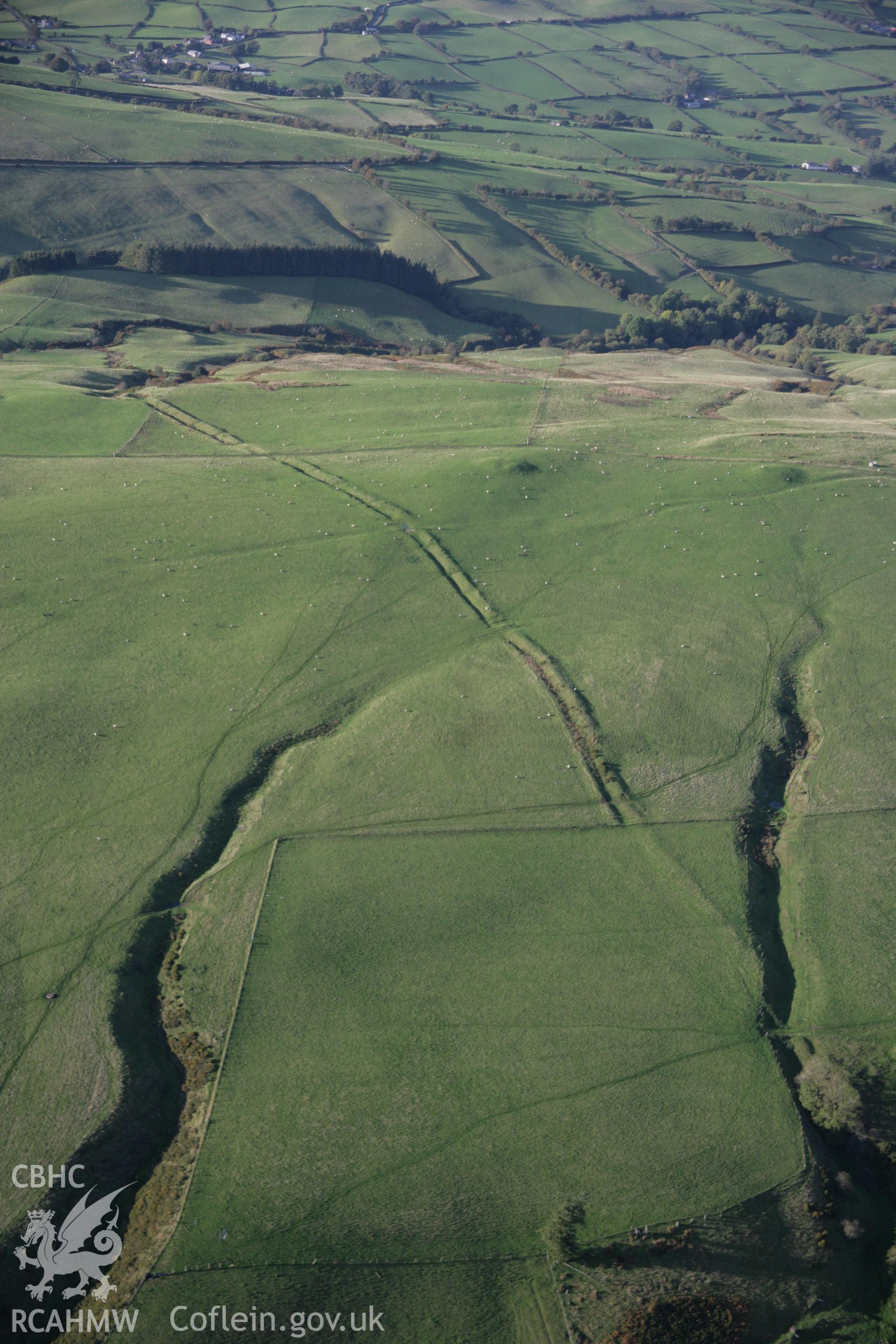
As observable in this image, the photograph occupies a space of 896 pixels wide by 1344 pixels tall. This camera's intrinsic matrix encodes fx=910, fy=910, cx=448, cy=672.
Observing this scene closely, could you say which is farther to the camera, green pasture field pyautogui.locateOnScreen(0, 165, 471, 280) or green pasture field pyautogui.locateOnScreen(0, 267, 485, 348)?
green pasture field pyautogui.locateOnScreen(0, 165, 471, 280)

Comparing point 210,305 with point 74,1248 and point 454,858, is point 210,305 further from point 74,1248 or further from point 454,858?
point 74,1248

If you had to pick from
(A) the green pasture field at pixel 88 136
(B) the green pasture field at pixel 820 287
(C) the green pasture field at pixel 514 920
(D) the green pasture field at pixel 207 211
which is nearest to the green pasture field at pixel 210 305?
(D) the green pasture field at pixel 207 211

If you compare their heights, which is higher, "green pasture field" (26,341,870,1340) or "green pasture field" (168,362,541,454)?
"green pasture field" (168,362,541,454)

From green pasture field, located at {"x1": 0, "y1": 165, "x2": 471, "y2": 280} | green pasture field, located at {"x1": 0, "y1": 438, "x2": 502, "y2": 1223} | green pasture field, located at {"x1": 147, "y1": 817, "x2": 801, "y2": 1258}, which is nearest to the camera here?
green pasture field, located at {"x1": 147, "y1": 817, "x2": 801, "y2": 1258}

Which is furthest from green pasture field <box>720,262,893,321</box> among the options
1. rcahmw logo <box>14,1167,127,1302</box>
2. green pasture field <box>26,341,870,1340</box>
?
rcahmw logo <box>14,1167,127,1302</box>

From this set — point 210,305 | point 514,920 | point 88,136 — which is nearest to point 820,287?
point 210,305

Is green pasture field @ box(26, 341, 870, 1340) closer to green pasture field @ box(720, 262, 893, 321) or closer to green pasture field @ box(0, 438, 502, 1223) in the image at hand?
green pasture field @ box(0, 438, 502, 1223)

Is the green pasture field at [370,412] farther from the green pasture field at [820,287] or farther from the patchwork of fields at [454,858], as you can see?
the green pasture field at [820,287]
